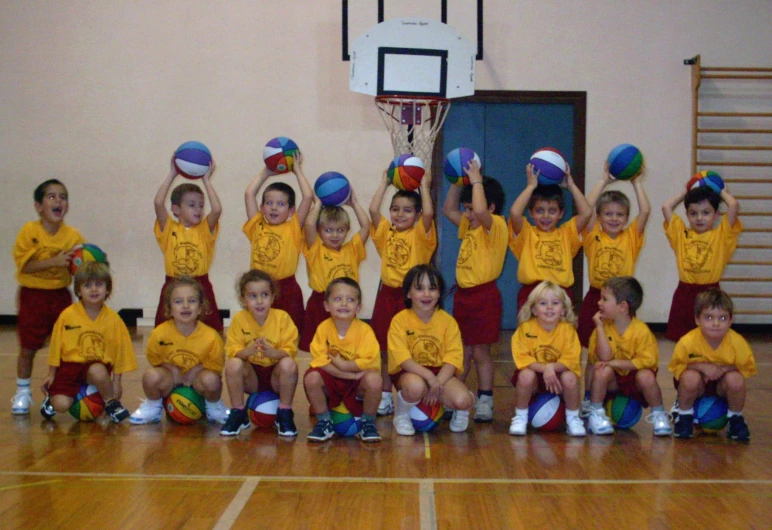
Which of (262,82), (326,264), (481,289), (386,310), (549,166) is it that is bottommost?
(386,310)

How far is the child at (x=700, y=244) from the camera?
4426 millimetres

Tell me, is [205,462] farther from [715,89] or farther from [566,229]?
[715,89]

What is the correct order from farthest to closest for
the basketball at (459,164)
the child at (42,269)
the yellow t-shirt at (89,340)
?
the child at (42,269) < the basketball at (459,164) < the yellow t-shirt at (89,340)

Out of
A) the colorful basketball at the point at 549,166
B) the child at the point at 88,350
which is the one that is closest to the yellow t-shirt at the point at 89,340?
the child at the point at 88,350

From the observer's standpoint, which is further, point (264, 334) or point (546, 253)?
point (546, 253)

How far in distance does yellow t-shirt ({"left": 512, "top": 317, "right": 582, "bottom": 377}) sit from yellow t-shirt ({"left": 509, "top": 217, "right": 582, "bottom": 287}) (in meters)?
0.36

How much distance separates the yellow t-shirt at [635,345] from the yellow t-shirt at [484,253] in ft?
2.30

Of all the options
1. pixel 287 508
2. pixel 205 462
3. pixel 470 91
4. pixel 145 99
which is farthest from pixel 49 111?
pixel 287 508

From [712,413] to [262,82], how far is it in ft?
18.5

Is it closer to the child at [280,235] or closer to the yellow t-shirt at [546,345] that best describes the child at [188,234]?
the child at [280,235]

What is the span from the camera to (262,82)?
26.5 ft

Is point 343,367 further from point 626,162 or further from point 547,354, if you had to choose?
point 626,162

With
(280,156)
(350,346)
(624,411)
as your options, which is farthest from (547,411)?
(280,156)

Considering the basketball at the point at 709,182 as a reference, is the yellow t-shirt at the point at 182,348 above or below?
below
